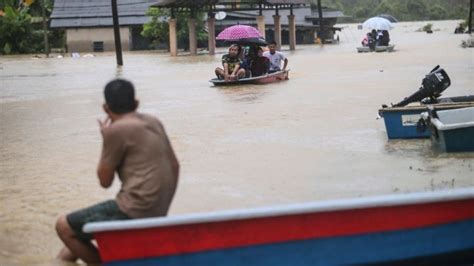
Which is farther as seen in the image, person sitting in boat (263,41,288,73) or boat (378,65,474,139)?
person sitting in boat (263,41,288,73)

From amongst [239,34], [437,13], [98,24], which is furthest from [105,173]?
[437,13]

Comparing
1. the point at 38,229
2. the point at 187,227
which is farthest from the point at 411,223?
the point at 38,229

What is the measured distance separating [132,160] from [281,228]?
1.02m

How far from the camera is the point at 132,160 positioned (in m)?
4.71

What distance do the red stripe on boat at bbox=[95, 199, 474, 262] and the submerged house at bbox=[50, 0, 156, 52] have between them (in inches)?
1956

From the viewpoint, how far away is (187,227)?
4.48 metres

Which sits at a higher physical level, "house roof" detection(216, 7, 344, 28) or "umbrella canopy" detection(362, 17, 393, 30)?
"house roof" detection(216, 7, 344, 28)

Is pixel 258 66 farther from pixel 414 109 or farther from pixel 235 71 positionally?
pixel 414 109

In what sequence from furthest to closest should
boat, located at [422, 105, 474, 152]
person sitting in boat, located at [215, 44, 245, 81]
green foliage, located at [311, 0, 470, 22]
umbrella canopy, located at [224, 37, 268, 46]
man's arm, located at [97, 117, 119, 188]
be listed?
green foliage, located at [311, 0, 470, 22] → person sitting in boat, located at [215, 44, 245, 81] → umbrella canopy, located at [224, 37, 268, 46] → boat, located at [422, 105, 474, 152] → man's arm, located at [97, 117, 119, 188]

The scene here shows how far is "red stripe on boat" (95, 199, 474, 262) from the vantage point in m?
4.46

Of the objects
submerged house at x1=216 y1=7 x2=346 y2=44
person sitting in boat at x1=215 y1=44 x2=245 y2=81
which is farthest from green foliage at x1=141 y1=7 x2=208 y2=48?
person sitting in boat at x1=215 y1=44 x2=245 y2=81

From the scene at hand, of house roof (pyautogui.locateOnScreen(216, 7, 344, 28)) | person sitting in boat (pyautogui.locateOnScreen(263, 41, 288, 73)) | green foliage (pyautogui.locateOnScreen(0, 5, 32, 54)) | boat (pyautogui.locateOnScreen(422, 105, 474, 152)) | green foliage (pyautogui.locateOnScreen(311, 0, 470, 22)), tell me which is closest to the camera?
boat (pyautogui.locateOnScreen(422, 105, 474, 152))

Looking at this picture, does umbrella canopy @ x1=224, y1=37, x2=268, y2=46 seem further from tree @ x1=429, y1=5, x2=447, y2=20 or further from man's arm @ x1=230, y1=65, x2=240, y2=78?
tree @ x1=429, y1=5, x2=447, y2=20

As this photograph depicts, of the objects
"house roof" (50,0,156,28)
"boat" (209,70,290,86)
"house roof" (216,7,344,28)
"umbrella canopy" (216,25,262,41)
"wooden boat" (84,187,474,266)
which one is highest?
"house roof" (50,0,156,28)
